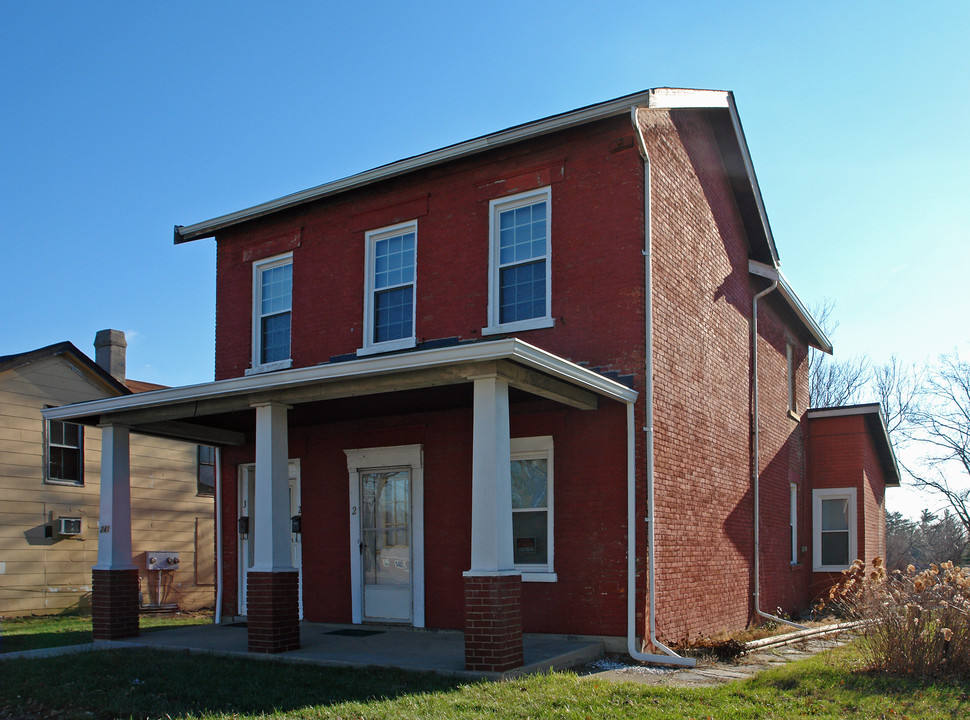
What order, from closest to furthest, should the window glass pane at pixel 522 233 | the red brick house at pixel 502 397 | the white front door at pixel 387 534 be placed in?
the red brick house at pixel 502 397 → the window glass pane at pixel 522 233 → the white front door at pixel 387 534

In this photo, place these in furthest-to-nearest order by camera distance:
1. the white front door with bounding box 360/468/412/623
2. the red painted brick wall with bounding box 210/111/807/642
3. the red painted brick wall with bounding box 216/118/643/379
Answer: the white front door with bounding box 360/468/412/623, the red painted brick wall with bounding box 216/118/643/379, the red painted brick wall with bounding box 210/111/807/642

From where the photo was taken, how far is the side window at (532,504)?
10648 millimetres

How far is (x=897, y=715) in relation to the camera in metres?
7.13

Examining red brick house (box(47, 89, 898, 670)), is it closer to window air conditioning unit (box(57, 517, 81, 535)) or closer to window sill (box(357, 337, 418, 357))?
window sill (box(357, 337, 418, 357))

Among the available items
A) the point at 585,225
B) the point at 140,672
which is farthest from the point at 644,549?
the point at 140,672

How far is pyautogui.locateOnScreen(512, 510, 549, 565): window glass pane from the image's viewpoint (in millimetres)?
10711

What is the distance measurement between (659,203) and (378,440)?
491 cm

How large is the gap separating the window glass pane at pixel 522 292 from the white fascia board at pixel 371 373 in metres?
1.89

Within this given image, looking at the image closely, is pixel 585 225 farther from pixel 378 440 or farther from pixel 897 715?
pixel 897 715

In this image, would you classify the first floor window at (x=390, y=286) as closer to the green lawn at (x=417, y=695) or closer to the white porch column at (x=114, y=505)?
the white porch column at (x=114, y=505)

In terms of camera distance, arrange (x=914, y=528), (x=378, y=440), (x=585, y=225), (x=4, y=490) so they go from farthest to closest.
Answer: (x=914, y=528) → (x=4, y=490) → (x=378, y=440) → (x=585, y=225)

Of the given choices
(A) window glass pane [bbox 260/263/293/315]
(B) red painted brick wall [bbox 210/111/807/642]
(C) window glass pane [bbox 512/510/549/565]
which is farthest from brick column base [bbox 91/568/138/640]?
(C) window glass pane [bbox 512/510/549/565]

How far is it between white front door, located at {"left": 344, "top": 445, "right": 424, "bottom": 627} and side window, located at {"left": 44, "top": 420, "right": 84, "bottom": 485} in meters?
8.36

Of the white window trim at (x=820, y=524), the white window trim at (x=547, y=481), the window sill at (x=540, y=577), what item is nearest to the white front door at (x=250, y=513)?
the white window trim at (x=547, y=481)
